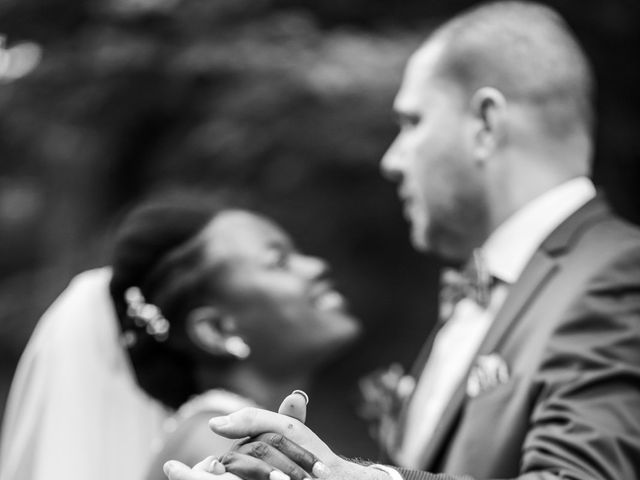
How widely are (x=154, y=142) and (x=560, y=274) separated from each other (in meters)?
5.70

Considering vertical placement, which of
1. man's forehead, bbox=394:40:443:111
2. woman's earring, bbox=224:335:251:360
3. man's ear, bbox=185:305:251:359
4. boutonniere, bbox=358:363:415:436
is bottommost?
boutonniere, bbox=358:363:415:436

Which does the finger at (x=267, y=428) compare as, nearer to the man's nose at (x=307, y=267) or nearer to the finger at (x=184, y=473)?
the finger at (x=184, y=473)

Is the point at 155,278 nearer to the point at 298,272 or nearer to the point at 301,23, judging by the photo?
the point at 298,272

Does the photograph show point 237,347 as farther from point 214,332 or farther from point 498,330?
point 498,330

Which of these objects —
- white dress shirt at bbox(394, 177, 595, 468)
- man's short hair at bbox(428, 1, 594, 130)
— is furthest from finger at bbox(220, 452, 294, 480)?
man's short hair at bbox(428, 1, 594, 130)

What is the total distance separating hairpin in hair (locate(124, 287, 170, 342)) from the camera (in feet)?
13.5

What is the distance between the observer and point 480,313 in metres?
4.24

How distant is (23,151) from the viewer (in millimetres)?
9086

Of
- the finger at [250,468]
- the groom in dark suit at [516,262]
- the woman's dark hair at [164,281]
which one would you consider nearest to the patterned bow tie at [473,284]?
the groom in dark suit at [516,262]

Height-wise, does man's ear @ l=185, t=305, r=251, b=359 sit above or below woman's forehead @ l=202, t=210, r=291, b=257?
below

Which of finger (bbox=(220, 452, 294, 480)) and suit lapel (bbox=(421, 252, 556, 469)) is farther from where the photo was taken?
suit lapel (bbox=(421, 252, 556, 469))

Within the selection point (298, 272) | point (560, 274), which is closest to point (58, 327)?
point (298, 272)

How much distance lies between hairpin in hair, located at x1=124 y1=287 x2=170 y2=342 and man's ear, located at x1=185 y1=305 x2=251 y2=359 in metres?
0.10

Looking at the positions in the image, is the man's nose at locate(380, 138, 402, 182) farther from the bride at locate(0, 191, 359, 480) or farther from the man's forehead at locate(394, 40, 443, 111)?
the bride at locate(0, 191, 359, 480)
